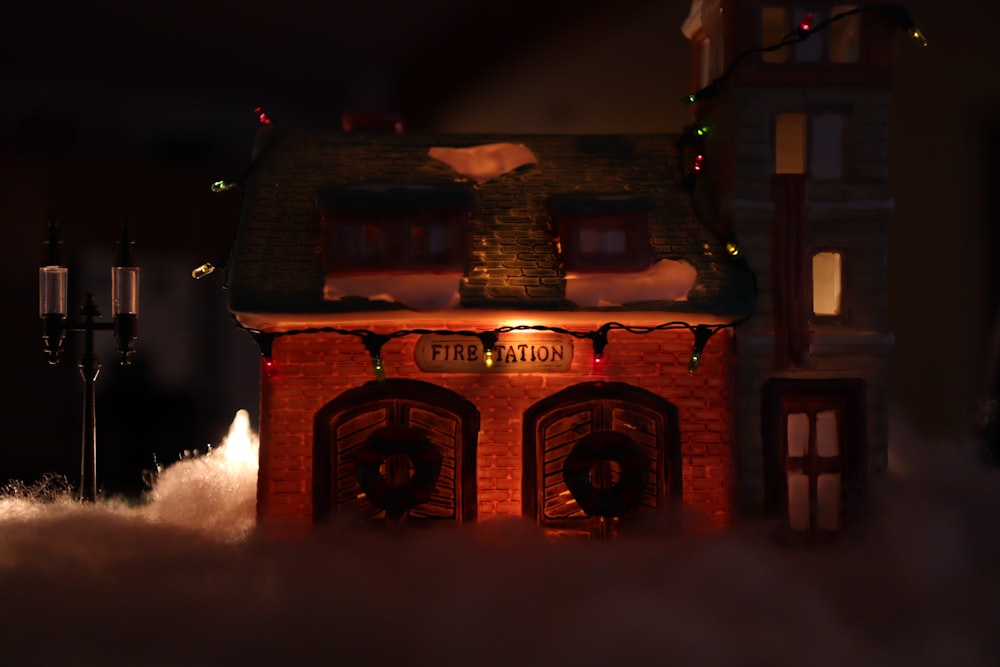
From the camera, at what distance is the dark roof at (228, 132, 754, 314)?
307 inches

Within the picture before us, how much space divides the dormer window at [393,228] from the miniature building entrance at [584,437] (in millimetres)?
1642

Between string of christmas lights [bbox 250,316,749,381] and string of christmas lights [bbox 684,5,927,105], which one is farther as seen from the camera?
string of christmas lights [bbox 684,5,927,105]

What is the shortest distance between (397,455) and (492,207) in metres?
2.50

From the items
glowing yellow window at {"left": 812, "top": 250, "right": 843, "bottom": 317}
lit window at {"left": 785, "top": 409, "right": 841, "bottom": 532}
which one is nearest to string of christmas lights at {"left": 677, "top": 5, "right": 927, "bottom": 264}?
glowing yellow window at {"left": 812, "top": 250, "right": 843, "bottom": 317}

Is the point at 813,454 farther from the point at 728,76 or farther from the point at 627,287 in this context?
the point at 728,76

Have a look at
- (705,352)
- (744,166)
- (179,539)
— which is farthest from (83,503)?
(744,166)

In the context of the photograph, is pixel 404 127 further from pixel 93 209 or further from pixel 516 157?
pixel 93 209

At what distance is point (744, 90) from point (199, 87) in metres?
7.24

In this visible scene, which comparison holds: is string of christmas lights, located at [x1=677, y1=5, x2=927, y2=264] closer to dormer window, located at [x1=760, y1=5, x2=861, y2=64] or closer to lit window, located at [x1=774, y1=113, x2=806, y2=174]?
dormer window, located at [x1=760, y1=5, x2=861, y2=64]

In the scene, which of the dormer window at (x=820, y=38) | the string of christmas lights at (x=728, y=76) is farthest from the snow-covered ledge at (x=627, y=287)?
the dormer window at (x=820, y=38)

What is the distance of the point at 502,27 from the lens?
1132cm

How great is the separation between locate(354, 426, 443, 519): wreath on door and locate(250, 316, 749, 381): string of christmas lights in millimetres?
593

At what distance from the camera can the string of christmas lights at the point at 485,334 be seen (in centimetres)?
790

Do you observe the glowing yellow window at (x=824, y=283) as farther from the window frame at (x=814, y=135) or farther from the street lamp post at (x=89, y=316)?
the street lamp post at (x=89, y=316)
